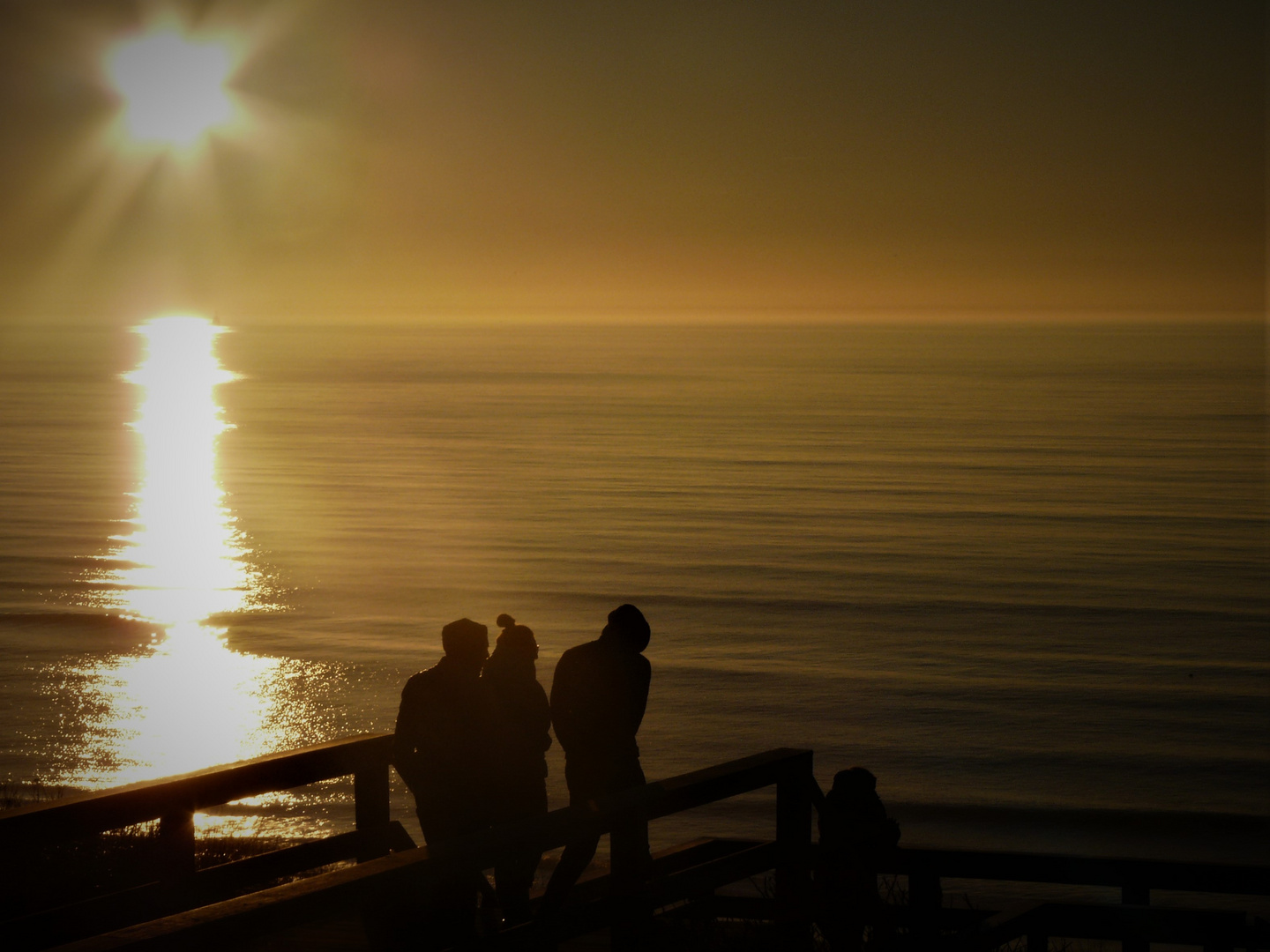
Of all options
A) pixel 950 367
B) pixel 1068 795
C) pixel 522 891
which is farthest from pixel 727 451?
pixel 950 367

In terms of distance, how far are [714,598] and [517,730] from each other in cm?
2028

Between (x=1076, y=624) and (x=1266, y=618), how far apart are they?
3835mm

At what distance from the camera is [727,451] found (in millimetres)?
61719

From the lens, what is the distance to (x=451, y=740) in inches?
229

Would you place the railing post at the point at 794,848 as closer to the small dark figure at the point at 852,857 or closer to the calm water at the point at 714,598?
the small dark figure at the point at 852,857

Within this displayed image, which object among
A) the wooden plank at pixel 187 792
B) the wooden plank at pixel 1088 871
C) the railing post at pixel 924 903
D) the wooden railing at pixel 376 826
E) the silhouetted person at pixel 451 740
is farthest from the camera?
the silhouetted person at pixel 451 740

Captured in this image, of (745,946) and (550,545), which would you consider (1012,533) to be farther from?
(745,946)

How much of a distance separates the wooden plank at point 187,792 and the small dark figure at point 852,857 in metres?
2.05

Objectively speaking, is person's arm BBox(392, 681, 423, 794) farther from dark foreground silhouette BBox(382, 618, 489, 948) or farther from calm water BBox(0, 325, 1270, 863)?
calm water BBox(0, 325, 1270, 863)

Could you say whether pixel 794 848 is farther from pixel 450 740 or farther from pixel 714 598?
pixel 714 598

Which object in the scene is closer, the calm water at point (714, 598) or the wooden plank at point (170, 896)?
the wooden plank at point (170, 896)

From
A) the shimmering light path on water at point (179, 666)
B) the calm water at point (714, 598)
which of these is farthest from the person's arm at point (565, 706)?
the shimmering light path on water at point (179, 666)

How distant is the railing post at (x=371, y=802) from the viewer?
6023mm

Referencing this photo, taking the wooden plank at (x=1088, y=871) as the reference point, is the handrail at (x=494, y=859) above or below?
above
